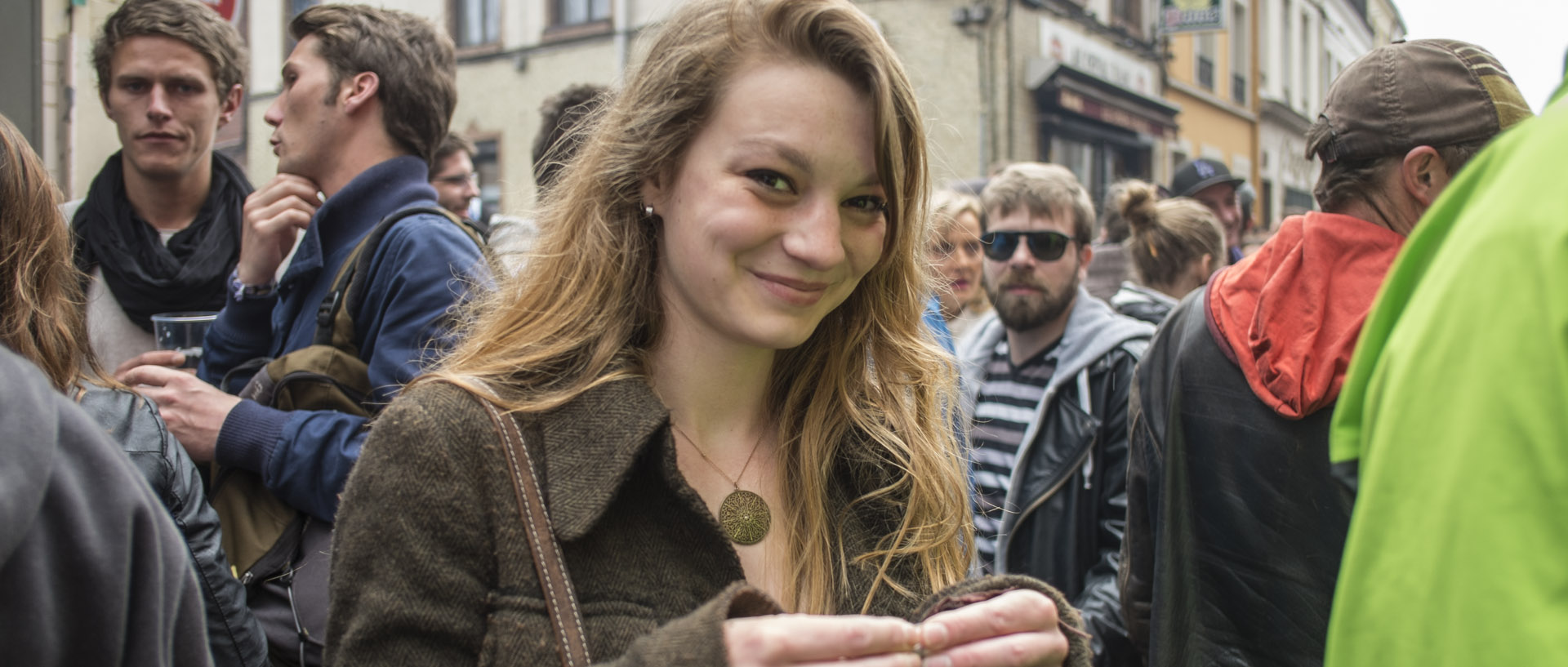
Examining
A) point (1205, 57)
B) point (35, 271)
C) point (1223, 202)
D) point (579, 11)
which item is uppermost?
point (1205, 57)

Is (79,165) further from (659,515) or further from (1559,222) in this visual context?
(1559,222)

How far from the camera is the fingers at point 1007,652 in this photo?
3.77 feet

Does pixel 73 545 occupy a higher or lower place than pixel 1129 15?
lower

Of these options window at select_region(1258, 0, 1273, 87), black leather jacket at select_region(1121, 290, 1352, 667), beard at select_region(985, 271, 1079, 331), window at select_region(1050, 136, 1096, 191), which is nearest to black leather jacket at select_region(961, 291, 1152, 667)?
beard at select_region(985, 271, 1079, 331)

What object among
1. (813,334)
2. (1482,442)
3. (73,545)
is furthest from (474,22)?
(1482,442)

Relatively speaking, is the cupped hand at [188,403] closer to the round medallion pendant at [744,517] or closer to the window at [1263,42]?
the round medallion pendant at [744,517]

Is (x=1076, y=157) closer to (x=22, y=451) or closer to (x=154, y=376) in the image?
(x=154, y=376)

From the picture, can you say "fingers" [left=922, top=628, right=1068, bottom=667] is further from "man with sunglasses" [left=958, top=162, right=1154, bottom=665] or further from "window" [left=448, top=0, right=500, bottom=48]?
"window" [left=448, top=0, right=500, bottom=48]

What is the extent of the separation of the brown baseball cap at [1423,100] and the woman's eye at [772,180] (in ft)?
3.84

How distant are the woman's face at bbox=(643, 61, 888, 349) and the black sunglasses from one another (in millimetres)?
1989

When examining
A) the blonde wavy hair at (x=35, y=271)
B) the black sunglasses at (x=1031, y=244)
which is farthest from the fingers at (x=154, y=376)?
the black sunglasses at (x=1031, y=244)

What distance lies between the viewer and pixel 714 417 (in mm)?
1688

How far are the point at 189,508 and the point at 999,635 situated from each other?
4.96 ft

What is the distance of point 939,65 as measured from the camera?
12648 millimetres
